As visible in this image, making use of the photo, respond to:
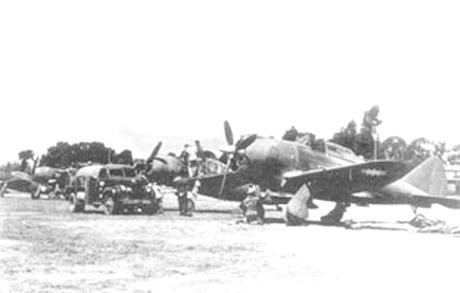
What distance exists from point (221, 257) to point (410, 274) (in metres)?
3.26

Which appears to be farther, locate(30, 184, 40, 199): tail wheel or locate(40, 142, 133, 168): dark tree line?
locate(40, 142, 133, 168): dark tree line

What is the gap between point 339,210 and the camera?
22.9 metres

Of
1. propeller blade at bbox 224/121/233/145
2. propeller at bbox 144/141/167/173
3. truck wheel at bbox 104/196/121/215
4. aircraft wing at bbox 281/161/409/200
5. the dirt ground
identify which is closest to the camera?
the dirt ground

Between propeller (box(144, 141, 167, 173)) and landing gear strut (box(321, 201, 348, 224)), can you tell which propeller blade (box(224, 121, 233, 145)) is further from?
propeller (box(144, 141, 167, 173))

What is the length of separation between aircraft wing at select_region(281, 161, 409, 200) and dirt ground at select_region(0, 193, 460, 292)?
3.29 meters

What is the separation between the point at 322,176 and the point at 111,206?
8.33m

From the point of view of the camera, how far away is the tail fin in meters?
23.2

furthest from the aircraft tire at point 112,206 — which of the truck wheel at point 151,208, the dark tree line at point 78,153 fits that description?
the dark tree line at point 78,153

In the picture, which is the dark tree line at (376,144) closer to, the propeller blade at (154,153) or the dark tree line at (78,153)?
the dark tree line at (78,153)

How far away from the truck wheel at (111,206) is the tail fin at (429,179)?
10770mm

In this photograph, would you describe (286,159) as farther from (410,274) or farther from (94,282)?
(94,282)

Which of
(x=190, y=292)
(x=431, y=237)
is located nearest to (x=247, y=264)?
(x=190, y=292)

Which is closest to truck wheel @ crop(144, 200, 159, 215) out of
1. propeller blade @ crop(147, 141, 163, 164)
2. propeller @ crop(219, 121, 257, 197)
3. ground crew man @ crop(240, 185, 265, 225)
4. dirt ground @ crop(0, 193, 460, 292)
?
propeller @ crop(219, 121, 257, 197)

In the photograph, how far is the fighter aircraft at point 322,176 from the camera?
20.1 metres
